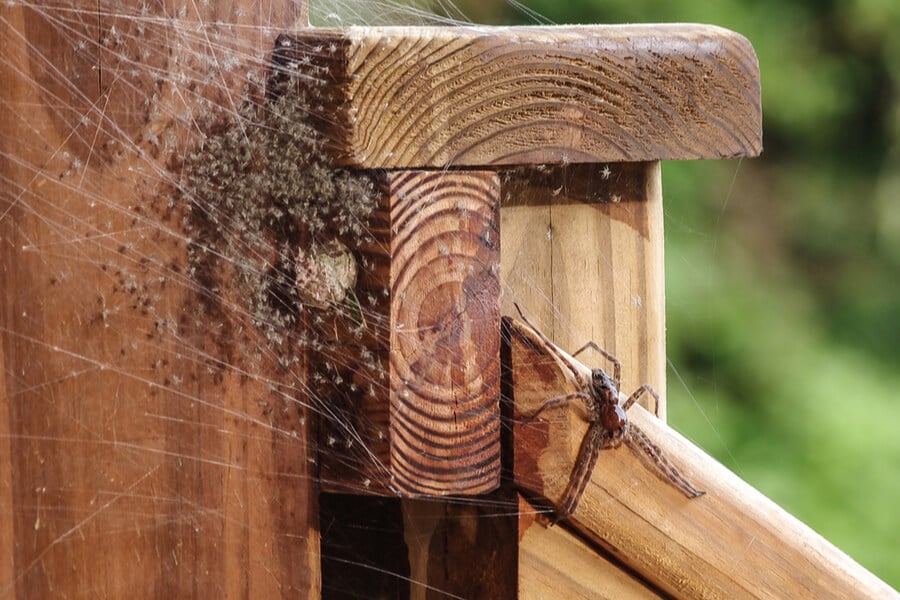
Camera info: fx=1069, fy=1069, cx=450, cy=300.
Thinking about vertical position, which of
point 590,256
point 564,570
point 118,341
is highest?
point 590,256

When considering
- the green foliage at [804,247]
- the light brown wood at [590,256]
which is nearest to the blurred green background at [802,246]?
the green foliage at [804,247]

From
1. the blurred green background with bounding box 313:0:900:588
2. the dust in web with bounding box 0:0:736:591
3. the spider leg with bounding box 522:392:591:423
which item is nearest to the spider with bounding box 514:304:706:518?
the spider leg with bounding box 522:392:591:423

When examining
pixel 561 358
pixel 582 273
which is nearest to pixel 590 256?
pixel 582 273

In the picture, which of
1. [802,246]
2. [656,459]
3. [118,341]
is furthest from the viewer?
[802,246]

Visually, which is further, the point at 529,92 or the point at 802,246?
the point at 802,246

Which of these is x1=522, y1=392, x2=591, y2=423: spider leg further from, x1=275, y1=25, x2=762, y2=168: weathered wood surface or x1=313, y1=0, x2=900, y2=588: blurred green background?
x1=313, y1=0, x2=900, y2=588: blurred green background

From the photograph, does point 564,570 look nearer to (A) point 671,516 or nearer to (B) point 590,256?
(A) point 671,516
